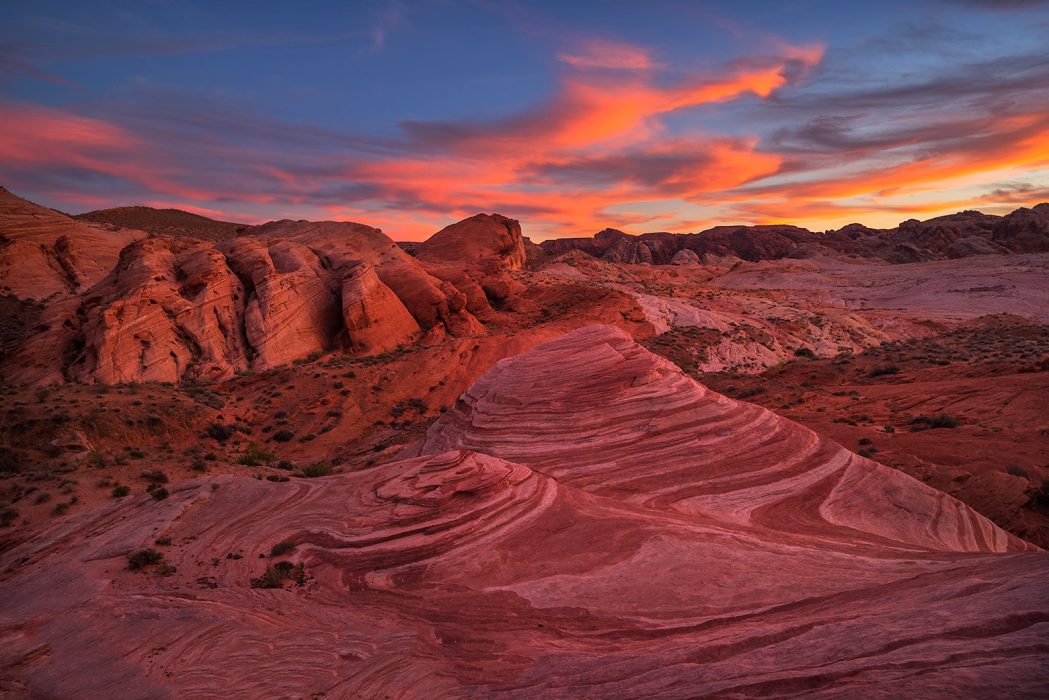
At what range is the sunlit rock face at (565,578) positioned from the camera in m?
5.22

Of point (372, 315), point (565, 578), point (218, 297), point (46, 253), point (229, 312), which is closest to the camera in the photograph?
point (565, 578)

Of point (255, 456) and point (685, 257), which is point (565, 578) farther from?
point (685, 257)

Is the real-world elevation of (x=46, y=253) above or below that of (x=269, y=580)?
above

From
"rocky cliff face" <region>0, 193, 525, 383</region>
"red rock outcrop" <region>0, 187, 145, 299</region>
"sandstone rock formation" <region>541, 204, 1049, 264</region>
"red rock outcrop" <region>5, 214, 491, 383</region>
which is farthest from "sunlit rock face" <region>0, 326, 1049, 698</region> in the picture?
"sandstone rock formation" <region>541, 204, 1049, 264</region>

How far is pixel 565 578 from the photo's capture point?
776cm

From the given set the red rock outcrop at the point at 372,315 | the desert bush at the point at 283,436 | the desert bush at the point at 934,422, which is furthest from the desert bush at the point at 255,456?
the desert bush at the point at 934,422

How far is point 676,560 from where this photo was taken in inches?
313

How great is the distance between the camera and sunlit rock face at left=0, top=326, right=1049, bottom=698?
522cm

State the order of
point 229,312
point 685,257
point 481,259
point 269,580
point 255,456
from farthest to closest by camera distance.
A: point 685,257 < point 481,259 < point 229,312 < point 255,456 < point 269,580

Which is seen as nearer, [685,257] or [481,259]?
[481,259]

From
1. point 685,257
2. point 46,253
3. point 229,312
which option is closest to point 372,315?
point 229,312

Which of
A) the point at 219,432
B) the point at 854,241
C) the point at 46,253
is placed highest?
the point at 854,241

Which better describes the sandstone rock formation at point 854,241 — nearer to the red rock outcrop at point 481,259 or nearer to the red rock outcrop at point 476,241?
the red rock outcrop at point 476,241

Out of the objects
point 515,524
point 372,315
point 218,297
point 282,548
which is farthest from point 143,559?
point 372,315
